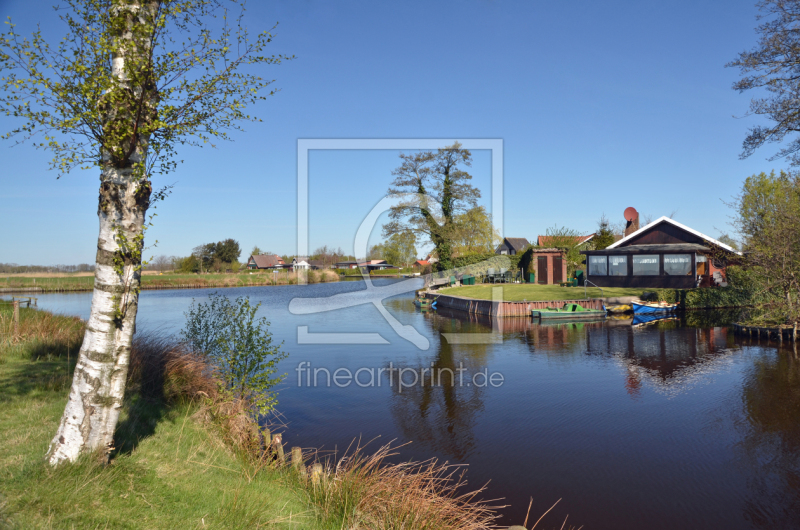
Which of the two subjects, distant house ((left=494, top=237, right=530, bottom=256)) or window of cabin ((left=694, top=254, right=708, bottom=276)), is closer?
window of cabin ((left=694, top=254, right=708, bottom=276))

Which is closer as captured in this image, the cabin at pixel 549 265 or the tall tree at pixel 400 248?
the tall tree at pixel 400 248

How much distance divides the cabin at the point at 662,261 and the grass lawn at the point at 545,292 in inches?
59.5

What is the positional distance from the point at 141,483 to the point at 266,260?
112734 mm

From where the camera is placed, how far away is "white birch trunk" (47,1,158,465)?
4676 mm

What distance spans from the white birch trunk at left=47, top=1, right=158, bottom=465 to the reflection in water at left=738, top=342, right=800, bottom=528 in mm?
9127

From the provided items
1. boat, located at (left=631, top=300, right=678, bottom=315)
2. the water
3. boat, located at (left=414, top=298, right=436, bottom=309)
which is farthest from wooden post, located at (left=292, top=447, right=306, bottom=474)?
boat, located at (left=414, top=298, right=436, bottom=309)

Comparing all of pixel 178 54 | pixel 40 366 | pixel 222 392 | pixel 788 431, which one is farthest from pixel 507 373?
pixel 178 54

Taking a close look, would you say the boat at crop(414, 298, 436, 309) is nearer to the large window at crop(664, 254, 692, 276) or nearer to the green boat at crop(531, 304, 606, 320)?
the green boat at crop(531, 304, 606, 320)

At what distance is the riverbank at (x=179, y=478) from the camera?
14.3 feet

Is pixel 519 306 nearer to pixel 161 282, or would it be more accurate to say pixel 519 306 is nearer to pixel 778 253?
pixel 778 253

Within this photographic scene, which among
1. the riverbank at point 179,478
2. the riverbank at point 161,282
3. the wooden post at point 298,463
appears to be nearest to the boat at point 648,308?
the riverbank at point 179,478

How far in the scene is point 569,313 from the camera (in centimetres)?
3020

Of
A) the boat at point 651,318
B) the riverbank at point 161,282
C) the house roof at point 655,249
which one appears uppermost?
the house roof at point 655,249

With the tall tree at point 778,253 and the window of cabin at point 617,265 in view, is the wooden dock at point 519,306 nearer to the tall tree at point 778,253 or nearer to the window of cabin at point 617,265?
the window of cabin at point 617,265
